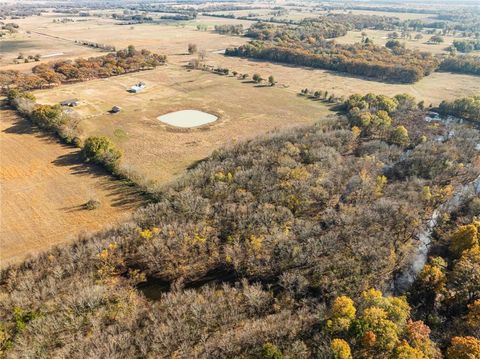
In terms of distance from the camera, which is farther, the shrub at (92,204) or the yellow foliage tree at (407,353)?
the shrub at (92,204)

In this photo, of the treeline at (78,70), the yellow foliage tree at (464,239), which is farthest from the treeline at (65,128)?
the yellow foliage tree at (464,239)

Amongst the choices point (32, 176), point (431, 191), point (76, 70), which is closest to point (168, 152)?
point (32, 176)

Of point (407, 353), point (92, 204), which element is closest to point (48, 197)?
point (92, 204)

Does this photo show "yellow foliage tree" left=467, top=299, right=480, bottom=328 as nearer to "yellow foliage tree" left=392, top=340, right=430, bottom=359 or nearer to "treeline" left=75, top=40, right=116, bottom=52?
"yellow foliage tree" left=392, top=340, right=430, bottom=359

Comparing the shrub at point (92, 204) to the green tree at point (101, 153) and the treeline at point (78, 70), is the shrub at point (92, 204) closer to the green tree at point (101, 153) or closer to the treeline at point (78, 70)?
the green tree at point (101, 153)

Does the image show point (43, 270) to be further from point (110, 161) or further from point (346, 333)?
point (346, 333)

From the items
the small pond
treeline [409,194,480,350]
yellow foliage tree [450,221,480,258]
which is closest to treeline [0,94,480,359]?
treeline [409,194,480,350]
